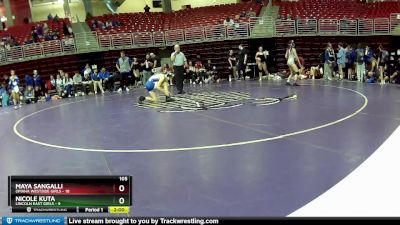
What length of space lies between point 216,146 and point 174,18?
2177 cm

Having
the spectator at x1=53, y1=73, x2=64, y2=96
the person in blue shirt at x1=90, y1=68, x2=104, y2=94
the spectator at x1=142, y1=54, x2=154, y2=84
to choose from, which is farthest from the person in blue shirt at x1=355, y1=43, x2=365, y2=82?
the spectator at x1=53, y1=73, x2=64, y2=96

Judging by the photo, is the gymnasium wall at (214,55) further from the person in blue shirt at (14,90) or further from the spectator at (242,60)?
the person in blue shirt at (14,90)

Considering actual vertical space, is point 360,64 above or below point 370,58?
below

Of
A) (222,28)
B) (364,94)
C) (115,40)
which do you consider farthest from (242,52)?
(364,94)

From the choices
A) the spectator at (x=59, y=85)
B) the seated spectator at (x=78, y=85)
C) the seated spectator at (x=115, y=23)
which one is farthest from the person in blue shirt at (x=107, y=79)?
the seated spectator at (x=115, y=23)


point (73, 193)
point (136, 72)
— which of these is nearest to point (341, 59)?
point (136, 72)

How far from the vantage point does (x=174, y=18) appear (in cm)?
3022

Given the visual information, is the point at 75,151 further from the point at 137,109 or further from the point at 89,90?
the point at 89,90

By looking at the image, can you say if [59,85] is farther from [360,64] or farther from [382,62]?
[382,62]

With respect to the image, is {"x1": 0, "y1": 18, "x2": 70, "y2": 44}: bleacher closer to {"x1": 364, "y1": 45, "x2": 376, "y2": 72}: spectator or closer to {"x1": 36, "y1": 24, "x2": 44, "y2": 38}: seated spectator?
{"x1": 36, "y1": 24, "x2": 44, "y2": 38}: seated spectator

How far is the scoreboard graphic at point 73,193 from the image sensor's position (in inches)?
123

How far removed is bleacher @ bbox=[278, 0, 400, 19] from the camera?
24.7 m

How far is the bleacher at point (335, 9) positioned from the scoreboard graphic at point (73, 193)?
75.7 feet

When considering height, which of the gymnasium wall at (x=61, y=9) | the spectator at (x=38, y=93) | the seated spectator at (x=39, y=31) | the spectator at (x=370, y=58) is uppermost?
the gymnasium wall at (x=61, y=9)
